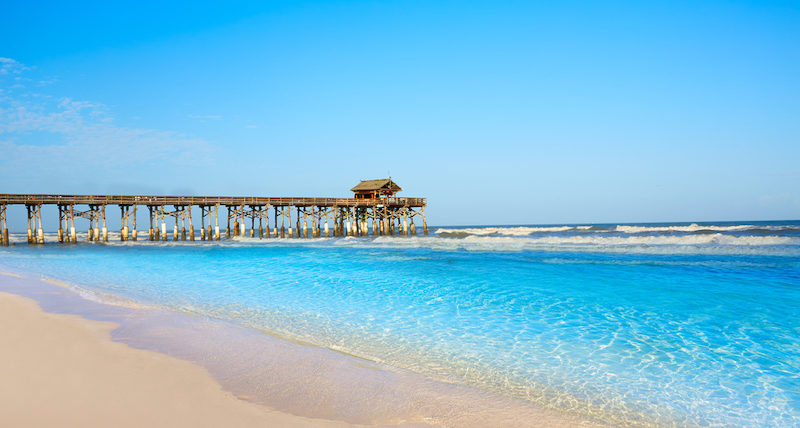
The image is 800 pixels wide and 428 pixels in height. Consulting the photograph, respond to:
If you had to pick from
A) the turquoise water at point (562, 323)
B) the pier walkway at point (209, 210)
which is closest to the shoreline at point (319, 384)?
the turquoise water at point (562, 323)

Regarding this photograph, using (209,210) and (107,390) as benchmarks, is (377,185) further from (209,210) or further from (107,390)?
(107,390)

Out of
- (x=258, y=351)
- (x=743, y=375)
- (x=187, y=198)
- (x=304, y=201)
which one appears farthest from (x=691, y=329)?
(x=187, y=198)

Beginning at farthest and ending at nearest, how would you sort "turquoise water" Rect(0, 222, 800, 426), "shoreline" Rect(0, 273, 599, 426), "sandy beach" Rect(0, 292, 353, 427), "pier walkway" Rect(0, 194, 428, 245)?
"pier walkway" Rect(0, 194, 428, 245) → "turquoise water" Rect(0, 222, 800, 426) → "shoreline" Rect(0, 273, 599, 426) → "sandy beach" Rect(0, 292, 353, 427)

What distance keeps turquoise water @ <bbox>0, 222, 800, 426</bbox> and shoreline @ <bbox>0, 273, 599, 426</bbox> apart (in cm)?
50

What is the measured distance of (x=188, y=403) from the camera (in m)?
3.96

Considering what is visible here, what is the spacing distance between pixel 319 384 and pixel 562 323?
16.8 feet

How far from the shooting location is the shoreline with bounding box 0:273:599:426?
392 cm

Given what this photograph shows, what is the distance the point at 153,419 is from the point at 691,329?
8.11 m

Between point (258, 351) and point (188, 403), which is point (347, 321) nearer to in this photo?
point (258, 351)

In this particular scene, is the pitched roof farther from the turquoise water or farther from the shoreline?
the shoreline

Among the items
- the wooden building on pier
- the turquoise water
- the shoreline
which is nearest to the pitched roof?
the wooden building on pier

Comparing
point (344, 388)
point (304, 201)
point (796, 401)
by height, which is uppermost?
point (304, 201)

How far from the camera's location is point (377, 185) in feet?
158

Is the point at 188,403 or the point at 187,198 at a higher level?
the point at 187,198
